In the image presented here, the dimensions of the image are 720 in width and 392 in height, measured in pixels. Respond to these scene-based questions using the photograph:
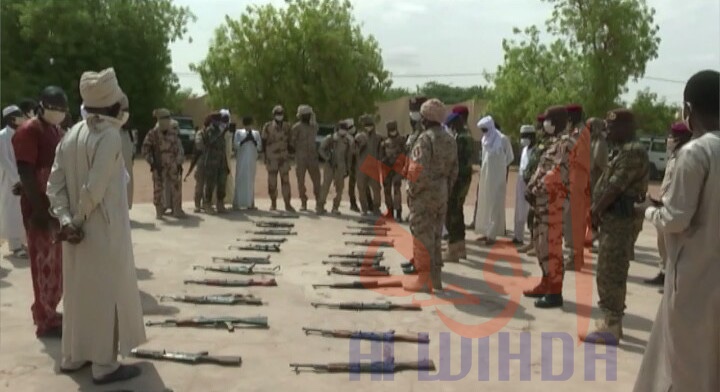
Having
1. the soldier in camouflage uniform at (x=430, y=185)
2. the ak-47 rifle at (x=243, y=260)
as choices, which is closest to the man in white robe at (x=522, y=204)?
the soldier in camouflage uniform at (x=430, y=185)

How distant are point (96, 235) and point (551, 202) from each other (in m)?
4.10

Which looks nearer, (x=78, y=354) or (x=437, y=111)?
(x=78, y=354)

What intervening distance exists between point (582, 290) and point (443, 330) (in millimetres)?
2266

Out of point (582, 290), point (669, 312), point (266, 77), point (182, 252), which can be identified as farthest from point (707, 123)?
point (266, 77)

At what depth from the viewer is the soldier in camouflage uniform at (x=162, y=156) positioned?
1168cm

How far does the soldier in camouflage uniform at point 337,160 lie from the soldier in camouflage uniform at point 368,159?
0.33 m

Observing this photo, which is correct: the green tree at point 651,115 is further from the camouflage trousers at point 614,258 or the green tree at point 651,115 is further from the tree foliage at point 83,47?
the camouflage trousers at point 614,258

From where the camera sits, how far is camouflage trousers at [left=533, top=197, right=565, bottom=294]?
6859 millimetres

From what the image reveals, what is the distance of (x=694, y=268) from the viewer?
130 inches

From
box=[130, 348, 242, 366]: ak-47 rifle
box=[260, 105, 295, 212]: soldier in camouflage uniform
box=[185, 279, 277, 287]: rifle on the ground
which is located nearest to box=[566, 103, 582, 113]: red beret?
box=[185, 279, 277, 287]: rifle on the ground

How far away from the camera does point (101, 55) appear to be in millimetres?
30547

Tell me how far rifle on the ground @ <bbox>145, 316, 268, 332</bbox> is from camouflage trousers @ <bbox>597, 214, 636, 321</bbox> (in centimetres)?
263

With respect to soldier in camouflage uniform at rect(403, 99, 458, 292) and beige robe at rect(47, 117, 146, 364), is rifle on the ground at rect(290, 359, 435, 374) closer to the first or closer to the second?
beige robe at rect(47, 117, 146, 364)

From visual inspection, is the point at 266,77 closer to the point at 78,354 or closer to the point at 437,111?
the point at 437,111
